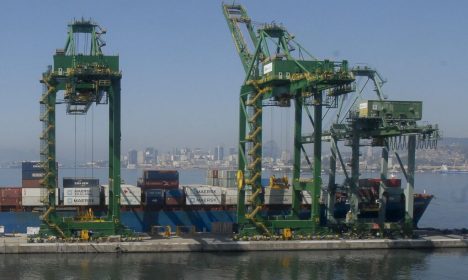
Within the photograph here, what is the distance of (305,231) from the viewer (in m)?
55.9

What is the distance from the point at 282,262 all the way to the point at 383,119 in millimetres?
15877

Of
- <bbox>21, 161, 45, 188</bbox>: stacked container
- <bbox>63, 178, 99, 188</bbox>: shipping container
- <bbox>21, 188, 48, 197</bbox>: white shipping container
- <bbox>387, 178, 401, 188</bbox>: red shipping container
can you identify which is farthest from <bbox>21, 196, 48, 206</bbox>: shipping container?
<bbox>387, 178, 401, 188</bbox>: red shipping container

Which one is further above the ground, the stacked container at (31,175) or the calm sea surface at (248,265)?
the stacked container at (31,175)

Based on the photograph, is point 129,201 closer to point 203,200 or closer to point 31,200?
point 203,200

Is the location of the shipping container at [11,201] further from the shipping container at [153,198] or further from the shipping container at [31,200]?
the shipping container at [153,198]

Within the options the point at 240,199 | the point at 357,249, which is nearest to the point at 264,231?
the point at 240,199

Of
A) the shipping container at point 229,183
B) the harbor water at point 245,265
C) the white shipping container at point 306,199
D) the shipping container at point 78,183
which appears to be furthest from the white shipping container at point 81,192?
the white shipping container at point 306,199

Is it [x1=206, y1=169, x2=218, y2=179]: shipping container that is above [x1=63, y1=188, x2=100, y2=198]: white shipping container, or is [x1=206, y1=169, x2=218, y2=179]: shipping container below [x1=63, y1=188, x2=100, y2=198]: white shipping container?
above

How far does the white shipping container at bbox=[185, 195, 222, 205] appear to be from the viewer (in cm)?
6109

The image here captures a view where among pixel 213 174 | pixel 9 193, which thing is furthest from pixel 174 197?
pixel 9 193

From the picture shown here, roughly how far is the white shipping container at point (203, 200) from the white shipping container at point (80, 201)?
8.55m

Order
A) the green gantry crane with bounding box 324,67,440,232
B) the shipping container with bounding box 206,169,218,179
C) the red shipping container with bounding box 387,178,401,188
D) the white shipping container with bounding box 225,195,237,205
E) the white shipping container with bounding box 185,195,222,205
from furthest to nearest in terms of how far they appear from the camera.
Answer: the shipping container with bounding box 206,169,218,179
the red shipping container with bounding box 387,178,401,188
the white shipping container with bounding box 225,195,237,205
the white shipping container with bounding box 185,195,222,205
the green gantry crane with bounding box 324,67,440,232

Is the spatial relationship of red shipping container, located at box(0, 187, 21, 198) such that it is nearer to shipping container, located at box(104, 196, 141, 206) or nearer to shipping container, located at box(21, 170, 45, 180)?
shipping container, located at box(21, 170, 45, 180)

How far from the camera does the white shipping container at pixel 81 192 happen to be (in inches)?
2260
